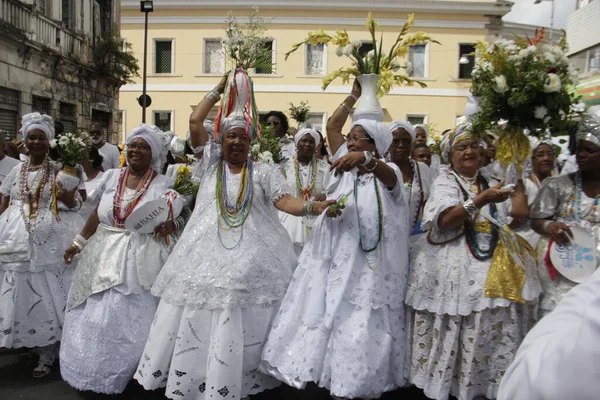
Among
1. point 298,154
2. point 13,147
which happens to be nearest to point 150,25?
point 13,147

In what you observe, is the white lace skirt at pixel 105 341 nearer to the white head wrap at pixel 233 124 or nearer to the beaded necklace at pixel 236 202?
the beaded necklace at pixel 236 202

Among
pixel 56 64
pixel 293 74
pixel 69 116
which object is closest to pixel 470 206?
pixel 56 64

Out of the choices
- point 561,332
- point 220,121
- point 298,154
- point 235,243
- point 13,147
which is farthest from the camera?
point 13,147

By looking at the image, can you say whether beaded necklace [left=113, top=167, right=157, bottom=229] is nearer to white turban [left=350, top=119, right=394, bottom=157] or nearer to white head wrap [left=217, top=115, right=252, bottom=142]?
white head wrap [left=217, top=115, right=252, bottom=142]

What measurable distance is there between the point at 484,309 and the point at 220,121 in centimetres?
251

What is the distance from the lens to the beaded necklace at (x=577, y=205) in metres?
3.52

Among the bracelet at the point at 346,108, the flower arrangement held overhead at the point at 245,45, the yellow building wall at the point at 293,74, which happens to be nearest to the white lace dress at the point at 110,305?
the flower arrangement held overhead at the point at 245,45

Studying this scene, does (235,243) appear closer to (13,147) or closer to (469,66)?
(13,147)

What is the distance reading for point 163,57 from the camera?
26484 mm

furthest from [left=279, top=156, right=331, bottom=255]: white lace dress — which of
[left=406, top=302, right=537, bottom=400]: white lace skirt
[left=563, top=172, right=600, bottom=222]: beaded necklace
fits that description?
[left=563, top=172, right=600, bottom=222]: beaded necklace

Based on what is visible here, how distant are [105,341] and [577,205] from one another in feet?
12.2

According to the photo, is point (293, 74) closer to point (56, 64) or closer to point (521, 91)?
point (56, 64)

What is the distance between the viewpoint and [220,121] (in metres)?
4.07

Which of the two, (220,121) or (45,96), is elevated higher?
(45,96)
